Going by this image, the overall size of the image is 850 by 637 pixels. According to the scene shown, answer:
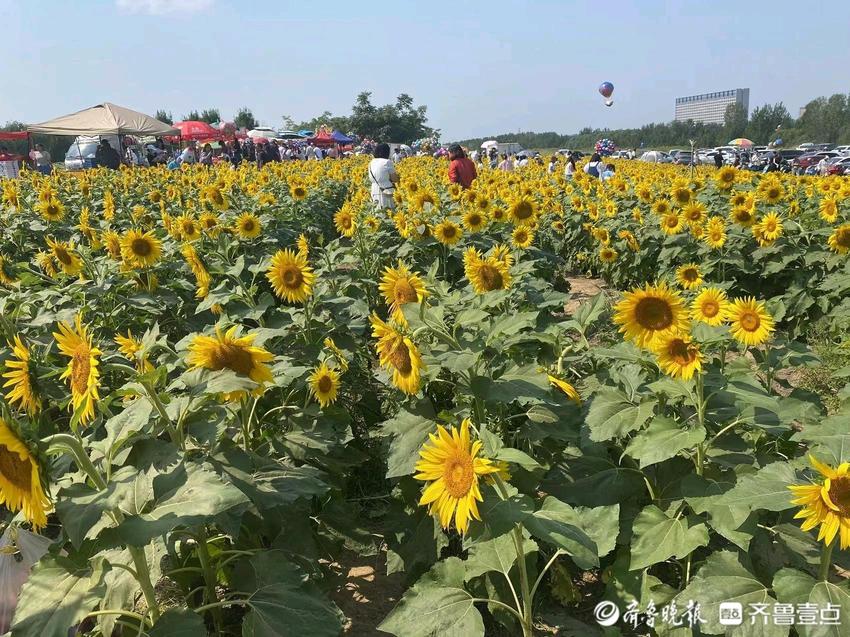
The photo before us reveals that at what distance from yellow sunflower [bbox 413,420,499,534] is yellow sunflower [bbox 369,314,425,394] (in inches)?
23.0

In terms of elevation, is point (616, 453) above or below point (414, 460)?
below

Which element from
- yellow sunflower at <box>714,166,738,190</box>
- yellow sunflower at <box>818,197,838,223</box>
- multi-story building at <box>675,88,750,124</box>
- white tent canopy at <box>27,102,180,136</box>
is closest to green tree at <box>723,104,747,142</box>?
multi-story building at <box>675,88,750,124</box>

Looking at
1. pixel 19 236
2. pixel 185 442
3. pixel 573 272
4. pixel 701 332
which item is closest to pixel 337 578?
pixel 185 442

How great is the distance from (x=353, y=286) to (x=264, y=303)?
143 cm

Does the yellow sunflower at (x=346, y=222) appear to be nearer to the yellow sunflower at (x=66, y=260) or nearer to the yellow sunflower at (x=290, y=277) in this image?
the yellow sunflower at (x=66, y=260)

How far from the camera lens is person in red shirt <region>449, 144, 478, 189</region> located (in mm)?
9281

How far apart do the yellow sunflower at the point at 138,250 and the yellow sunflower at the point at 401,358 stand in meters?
2.95

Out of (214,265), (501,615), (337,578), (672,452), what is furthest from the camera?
(214,265)

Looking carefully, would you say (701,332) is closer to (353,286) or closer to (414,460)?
(414,460)

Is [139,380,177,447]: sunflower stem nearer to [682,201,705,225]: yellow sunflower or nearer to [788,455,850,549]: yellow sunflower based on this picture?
[788,455,850,549]: yellow sunflower

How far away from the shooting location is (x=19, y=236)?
23.9ft

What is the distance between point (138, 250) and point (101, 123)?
15.6 metres

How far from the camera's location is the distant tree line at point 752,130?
88.2 metres

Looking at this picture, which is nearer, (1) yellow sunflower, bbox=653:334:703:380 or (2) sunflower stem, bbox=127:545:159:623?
(2) sunflower stem, bbox=127:545:159:623
